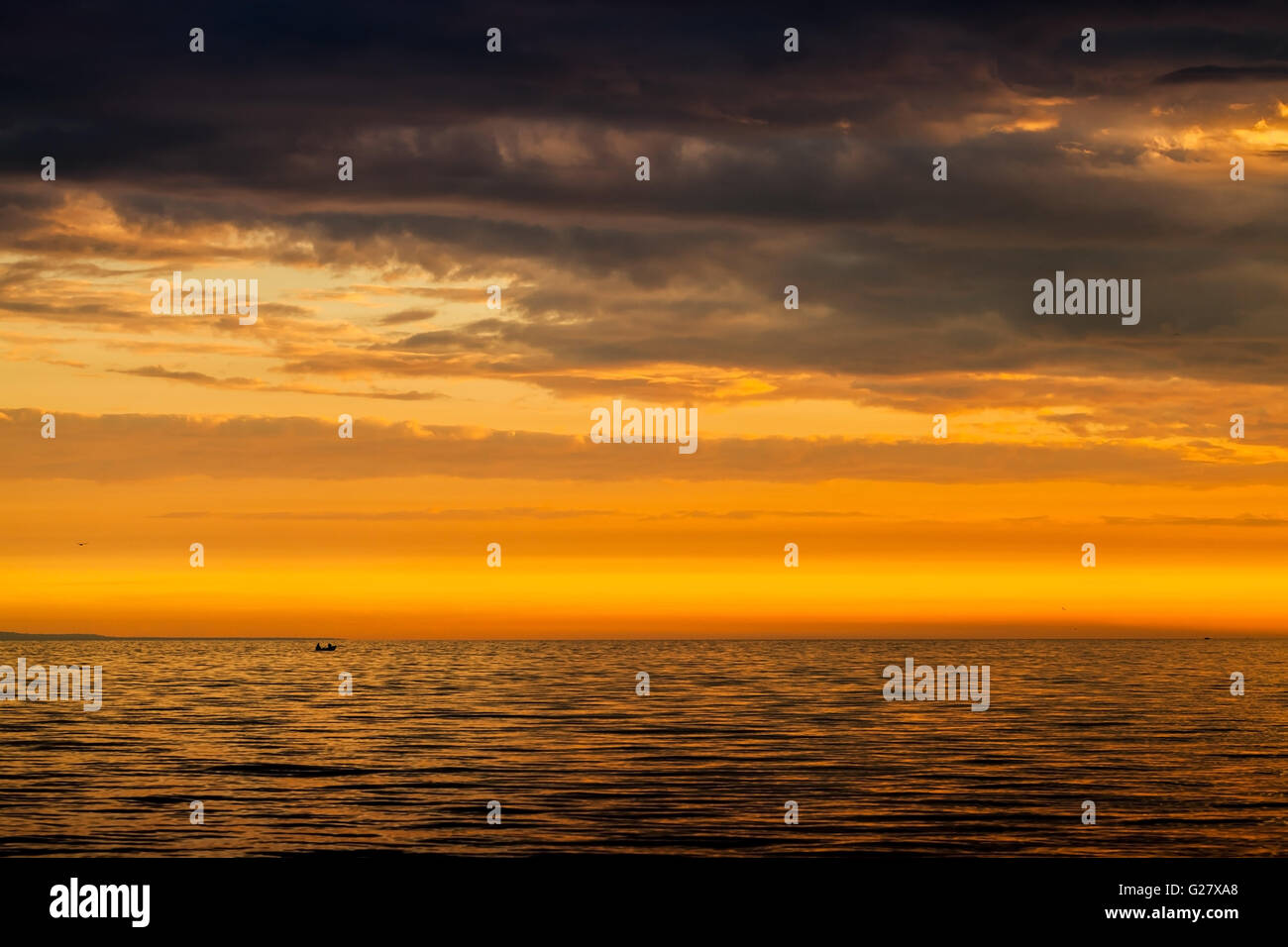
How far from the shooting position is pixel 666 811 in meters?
41.1

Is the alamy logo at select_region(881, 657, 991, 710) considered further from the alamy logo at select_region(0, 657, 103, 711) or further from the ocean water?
the alamy logo at select_region(0, 657, 103, 711)

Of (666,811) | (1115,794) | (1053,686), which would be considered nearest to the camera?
(666,811)

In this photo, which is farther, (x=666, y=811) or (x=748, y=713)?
(x=748, y=713)

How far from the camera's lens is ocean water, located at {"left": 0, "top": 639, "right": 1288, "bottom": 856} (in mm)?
36750
